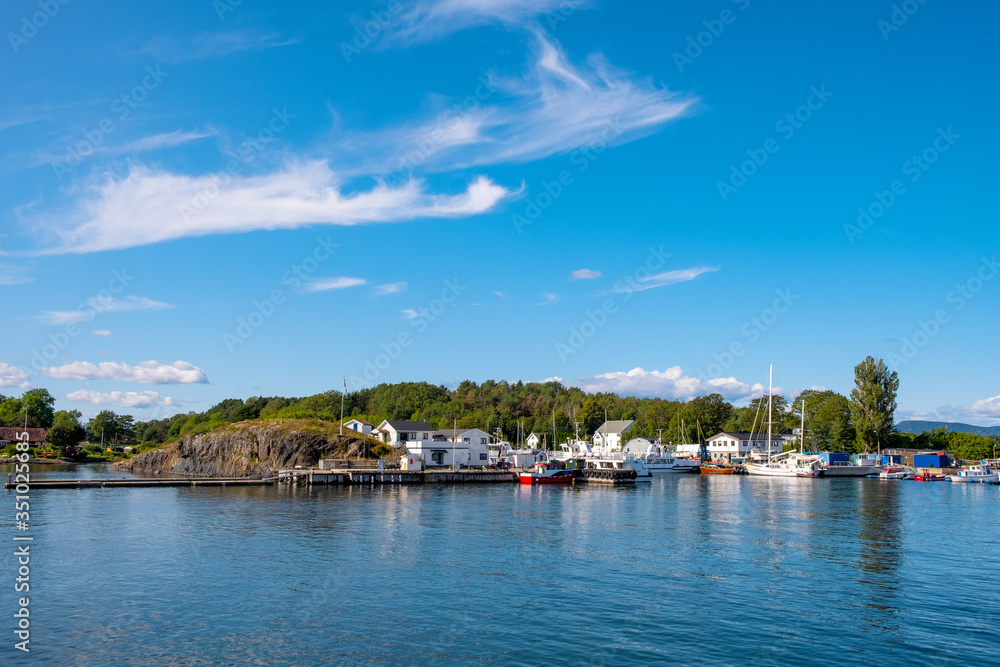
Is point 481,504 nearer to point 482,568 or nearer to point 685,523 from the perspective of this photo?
point 685,523

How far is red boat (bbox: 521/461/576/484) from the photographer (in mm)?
96694

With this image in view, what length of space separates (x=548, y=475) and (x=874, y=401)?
8469cm

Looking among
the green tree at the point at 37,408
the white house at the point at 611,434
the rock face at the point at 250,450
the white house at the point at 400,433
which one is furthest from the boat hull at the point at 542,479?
the green tree at the point at 37,408

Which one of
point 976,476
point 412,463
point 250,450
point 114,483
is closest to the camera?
point 114,483

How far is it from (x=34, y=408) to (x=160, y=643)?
208 meters

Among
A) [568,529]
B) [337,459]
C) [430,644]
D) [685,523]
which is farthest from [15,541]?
[337,459]

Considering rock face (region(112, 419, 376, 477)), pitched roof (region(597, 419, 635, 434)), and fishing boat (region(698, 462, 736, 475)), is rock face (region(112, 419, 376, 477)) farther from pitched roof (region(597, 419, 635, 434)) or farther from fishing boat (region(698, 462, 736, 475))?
pitched roof (region(597, 419, 635, 434))

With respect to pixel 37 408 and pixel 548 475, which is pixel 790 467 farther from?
pixel 37 408

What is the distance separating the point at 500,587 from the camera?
102 feet

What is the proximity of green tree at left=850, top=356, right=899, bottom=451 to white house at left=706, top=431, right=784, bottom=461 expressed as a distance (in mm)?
23307

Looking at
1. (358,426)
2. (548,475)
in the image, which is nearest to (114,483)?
(548,475)

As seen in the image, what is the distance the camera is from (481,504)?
67.6 m

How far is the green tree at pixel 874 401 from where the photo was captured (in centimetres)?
14238

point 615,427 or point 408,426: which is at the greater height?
point 408,426
